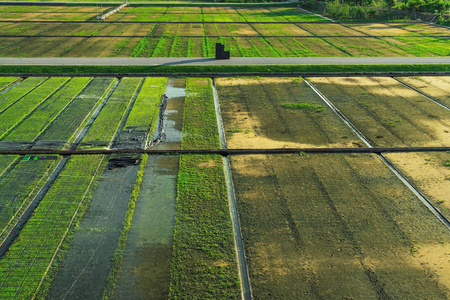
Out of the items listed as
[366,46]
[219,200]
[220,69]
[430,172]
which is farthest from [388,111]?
[366,46]

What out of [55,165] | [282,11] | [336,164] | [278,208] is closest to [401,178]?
[336,164]

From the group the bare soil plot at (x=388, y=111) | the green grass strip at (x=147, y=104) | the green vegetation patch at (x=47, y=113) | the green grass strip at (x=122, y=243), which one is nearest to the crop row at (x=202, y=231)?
the green grass strip at (x=122, y=243)

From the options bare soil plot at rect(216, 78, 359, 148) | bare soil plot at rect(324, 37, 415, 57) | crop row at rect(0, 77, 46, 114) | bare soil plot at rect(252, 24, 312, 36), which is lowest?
bare soil plot at rect(216, 78, 359, 148)

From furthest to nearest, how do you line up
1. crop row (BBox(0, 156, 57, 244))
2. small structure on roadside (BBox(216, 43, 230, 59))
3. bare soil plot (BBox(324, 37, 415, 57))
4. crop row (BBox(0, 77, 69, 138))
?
bare soil plot (BBox(324, 37, 415, 57)), small structure on roadside (BBox(216, 43, 230, 59)), crop row (BBox(0, 77, 69, 138)), crop row (BBox(0, 156, 57, 244))

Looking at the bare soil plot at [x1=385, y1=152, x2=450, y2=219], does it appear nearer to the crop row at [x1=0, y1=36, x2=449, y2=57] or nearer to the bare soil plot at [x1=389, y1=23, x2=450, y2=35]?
the crop row at [x1=0, y1=36, x2=449, y2=57]

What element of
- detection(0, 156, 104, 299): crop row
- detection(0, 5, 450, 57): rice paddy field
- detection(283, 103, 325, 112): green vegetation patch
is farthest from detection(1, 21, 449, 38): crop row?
detection(0, 156, 104, 299): crop row

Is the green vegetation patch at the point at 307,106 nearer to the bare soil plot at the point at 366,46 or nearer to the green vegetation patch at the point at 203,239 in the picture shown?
the green vegetation patch at the point at 203,239

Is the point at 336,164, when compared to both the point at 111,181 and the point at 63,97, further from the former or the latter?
the point at 63,97
